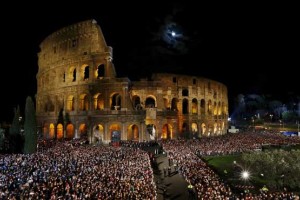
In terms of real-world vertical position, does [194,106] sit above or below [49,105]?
below

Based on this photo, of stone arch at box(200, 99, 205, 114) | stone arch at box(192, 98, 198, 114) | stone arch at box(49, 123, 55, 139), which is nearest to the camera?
stone arch at box(49, 123, 55, 139)

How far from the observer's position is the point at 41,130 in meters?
54.4

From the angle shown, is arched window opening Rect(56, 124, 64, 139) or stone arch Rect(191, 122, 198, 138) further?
stone arch Rect(191, 122, 198, 138)

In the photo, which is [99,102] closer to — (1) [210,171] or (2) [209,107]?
(2) [209,107]

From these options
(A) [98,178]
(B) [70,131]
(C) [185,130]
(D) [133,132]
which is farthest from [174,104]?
(A) [98,178]

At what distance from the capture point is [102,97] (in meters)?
50.4

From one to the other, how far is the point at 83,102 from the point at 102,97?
12.4 ft

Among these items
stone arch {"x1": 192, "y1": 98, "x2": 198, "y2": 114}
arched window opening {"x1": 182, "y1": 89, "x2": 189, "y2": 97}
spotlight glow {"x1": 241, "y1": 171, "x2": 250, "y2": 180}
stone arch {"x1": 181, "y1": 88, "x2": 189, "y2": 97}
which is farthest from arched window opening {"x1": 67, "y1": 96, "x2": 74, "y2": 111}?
spotlight glow {"x1": 241, "y1": 171, "x2": 250, "y2": 180}

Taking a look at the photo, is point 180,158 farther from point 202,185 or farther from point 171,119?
point 171,119

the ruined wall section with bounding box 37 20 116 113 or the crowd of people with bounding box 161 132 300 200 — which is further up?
the ruined wall section with bounding box 37 20 116 113

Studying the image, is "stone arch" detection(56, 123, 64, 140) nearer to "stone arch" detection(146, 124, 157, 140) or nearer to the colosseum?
the colosseum

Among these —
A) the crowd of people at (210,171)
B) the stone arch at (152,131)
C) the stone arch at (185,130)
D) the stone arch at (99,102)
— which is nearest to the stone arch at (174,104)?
the stone arch at (185,130)

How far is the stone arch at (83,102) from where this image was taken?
165ft

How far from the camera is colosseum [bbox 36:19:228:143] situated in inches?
1804
